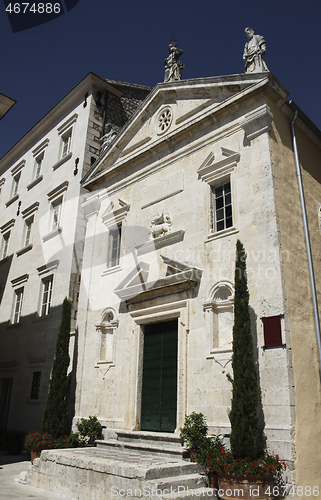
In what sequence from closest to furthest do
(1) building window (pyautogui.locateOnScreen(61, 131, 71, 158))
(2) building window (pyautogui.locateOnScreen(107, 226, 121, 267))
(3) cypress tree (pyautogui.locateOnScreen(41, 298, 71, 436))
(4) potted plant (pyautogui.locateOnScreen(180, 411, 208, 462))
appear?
(4) potted plant (pyautogui.locateOnScreen(180, 411, 208, 462)) → (3) cypress tree (pyautogui.locateOnScreen(41, 298, 71, 436)) → (2) building window (pyautogui.locateOnScreen(107, 226, 121, 267)) → (1) building window (pyautogui.locateOnScreen(61, 131, 71, 158))

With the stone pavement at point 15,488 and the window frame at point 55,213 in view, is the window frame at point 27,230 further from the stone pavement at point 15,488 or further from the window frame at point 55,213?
the stone pavement at point 15,488

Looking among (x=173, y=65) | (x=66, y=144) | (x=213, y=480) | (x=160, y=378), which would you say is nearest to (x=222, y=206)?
(x=160, y=378)

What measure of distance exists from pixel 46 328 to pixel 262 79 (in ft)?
34.1

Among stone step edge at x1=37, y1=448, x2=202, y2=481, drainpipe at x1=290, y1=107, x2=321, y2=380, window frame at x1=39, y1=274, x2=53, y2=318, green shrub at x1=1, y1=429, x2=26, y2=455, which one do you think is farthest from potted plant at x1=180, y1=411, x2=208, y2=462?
window frame at x1=39, y1=274, x2=53, y2=318

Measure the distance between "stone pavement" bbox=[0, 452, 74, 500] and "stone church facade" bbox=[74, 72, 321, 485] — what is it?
218 cm

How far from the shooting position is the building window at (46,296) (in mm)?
14859

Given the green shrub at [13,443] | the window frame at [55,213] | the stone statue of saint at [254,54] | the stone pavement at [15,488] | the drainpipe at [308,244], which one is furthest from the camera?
the window frame at [55,213]

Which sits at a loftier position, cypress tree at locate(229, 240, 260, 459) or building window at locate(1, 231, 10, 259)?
building window at locate(1, 231, 10, 259)

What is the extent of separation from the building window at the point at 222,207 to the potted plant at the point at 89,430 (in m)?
5.94

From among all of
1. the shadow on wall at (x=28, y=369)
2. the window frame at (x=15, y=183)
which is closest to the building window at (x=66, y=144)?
the window frame at (x=15, y=183)

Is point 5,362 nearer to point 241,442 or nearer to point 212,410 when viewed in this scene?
point 212,410

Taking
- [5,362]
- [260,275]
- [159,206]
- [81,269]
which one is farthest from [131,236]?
[5,362]

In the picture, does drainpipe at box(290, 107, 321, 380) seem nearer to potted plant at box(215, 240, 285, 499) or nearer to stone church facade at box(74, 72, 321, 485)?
stone church facade at box(74, 72, 321, 485)

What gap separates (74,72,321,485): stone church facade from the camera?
312 inches
